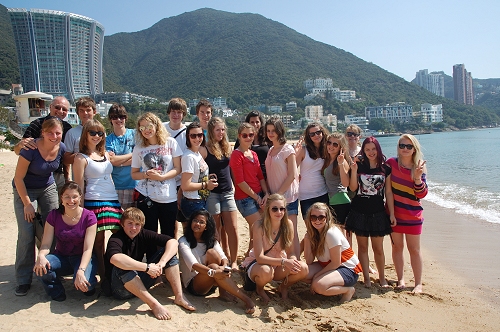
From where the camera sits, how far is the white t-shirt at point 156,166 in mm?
4055

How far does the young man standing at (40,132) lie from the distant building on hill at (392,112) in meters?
114

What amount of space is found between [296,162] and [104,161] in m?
2.22

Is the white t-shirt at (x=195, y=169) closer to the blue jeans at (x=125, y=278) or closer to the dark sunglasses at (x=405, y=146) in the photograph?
the blue jeans at (x=125, y=278)

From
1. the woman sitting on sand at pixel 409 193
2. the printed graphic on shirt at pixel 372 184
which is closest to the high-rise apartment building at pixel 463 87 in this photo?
the woman sitting on sand at pixel 409 193

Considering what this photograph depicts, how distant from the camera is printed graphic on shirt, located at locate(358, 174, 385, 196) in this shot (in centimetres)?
438

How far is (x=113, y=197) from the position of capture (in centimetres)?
407

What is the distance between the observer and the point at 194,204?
427 cm

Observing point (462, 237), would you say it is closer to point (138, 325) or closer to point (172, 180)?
point (172, 180)

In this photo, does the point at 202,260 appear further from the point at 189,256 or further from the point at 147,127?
the point at 147,127

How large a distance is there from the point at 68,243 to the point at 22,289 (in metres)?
0.67

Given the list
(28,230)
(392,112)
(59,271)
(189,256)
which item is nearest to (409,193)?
(189,256)

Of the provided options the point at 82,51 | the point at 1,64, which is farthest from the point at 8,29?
the point at 82,51

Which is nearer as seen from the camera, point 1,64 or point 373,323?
point 373,323

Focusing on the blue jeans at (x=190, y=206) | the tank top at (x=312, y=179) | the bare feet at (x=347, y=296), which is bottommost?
the bare feet at (x=347, y=296)
